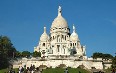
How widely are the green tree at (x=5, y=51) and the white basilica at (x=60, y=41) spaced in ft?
28.9

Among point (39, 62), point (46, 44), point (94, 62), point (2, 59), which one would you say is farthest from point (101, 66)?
point (46, 44)

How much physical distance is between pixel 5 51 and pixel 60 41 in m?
19.7

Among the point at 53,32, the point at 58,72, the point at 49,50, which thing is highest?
the point at 53,32

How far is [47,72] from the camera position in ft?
172

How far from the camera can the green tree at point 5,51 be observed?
70213 millimetres

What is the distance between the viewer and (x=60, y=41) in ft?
299

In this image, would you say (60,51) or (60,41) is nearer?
(60,51)

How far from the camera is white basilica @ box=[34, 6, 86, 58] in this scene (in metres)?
87.8

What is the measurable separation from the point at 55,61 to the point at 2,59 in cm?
1067

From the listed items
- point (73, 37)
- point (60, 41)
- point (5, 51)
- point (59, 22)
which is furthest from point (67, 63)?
point (59, 22)

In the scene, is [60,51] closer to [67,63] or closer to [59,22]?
[67,63]

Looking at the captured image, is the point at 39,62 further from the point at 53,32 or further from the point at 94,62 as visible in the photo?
the point at 53,32

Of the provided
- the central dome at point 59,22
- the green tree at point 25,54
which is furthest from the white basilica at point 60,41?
the green tree at point 25,54

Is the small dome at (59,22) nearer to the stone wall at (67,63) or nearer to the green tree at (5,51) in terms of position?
the green tree at (5,51)
